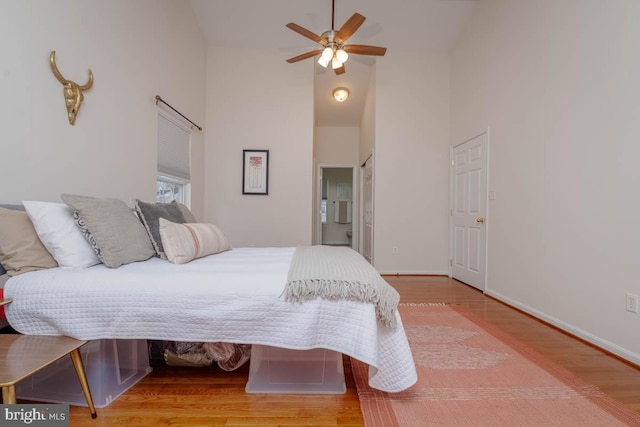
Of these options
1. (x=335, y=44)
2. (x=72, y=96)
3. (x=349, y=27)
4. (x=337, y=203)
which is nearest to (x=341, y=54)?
(x=335, y=44)

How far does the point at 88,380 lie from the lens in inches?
52.0

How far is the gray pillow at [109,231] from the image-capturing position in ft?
4.71

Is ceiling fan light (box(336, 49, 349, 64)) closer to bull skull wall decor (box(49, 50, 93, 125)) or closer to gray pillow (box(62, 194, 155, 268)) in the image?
bull skull wall decor (box(49, 50, 93, 125))

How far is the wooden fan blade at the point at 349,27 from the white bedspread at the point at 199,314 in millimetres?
2503

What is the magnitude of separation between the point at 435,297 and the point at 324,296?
2280mm

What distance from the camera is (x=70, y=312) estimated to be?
1.22m

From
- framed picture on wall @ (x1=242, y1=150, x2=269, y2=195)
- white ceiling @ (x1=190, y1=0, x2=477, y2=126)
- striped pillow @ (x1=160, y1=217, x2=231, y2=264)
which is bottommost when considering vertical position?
striped pillow @ (x1=160, y1=217, x2=231, y2=264)

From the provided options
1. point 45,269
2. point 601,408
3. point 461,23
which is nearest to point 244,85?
point 461,23

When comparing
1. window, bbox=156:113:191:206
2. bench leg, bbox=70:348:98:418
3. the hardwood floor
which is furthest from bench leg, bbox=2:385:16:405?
window, bbox=156:113:191:206

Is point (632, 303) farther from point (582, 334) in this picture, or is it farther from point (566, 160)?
point (566, 160)

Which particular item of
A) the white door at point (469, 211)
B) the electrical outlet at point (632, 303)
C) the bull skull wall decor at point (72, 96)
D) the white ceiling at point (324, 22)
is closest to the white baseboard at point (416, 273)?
the white door at point (469, 211)

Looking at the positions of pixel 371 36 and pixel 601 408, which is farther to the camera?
pixel 371 36

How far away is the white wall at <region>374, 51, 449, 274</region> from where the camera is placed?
4.19 metres

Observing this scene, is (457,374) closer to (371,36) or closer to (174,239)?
(174,239)
